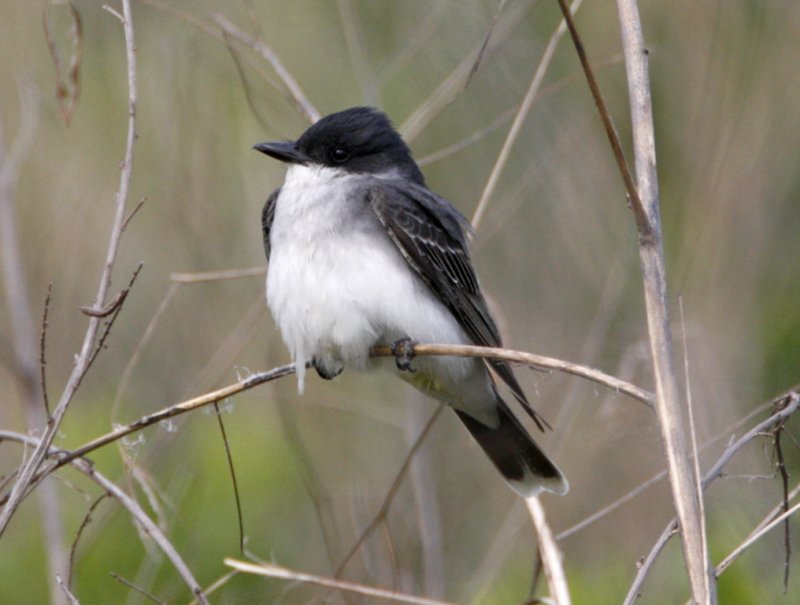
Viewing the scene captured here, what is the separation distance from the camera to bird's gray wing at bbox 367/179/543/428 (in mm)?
4074

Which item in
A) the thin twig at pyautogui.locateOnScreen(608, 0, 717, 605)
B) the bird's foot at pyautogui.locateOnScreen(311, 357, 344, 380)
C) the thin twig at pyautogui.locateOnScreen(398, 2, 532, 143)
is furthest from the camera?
the thin twig at pyautogui.locateOnScreen(398, 2, 532, 143)

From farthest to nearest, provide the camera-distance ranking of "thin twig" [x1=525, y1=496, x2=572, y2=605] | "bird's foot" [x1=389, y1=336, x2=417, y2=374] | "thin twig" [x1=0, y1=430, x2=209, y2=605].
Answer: "bird's foot" [x1=389, y1=336, x2=417, y2=374] < "thin twig" [x1=525, y1=496, x2=572, y2=605] < "thin twig" [x1=0, y1=430, x2=209, y2=605]

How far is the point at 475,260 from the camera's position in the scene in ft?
20.1

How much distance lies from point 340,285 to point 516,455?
0.92 m

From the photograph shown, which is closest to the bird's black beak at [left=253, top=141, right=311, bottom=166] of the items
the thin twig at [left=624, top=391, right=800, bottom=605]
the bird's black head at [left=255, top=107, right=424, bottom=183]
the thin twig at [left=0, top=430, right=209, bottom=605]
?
the bird's black head at [left=255, top=107, right=424, bottom=183]

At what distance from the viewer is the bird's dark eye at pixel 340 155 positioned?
4.36 metres

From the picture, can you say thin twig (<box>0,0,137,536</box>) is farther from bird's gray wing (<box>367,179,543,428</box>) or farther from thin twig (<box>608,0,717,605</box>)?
bird's gray wing (<box>367,179,543,428</box>)

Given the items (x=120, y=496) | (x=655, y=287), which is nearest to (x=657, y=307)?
(x=655, y=287)

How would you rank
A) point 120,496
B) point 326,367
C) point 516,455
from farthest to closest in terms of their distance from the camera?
point 516,455, point 326,367, point 120,496

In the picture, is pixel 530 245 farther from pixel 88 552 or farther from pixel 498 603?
pixel 88 552

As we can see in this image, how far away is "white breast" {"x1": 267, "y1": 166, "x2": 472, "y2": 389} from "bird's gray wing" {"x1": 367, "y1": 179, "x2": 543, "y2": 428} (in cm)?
5

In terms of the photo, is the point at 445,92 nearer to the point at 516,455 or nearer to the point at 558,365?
the point at 516,455

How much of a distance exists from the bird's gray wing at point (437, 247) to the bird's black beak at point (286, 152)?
11.9 inches

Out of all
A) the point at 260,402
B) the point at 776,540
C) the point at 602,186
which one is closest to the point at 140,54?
the point at 260,402
